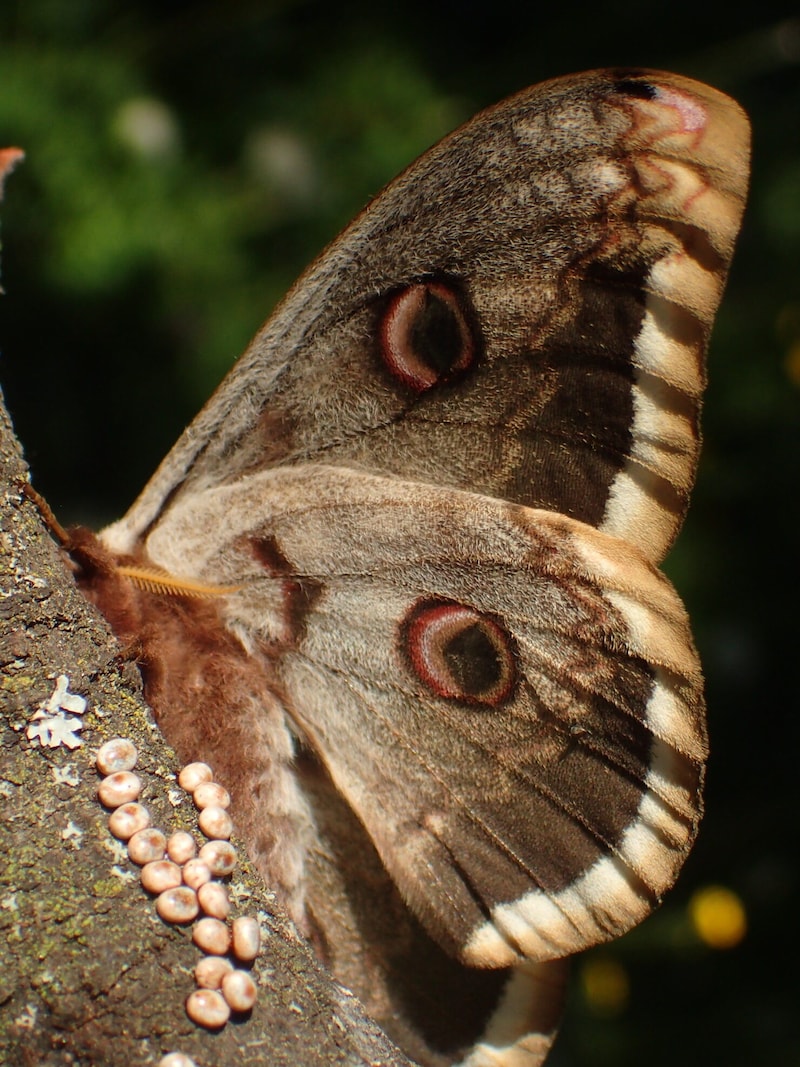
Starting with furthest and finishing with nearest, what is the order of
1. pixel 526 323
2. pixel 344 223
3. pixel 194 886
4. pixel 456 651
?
pixel 344 223, pixel 456 651, pixel 526 323, pixel 194 886

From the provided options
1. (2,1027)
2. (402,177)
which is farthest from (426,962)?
(402,177)

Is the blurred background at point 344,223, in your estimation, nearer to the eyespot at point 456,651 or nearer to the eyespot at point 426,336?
the eyespot at point 426,336

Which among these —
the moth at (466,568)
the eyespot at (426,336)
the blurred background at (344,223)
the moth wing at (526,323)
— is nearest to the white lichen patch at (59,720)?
the moth at (466,568)

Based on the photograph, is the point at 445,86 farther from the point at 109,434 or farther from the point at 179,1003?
the point at 179,1003

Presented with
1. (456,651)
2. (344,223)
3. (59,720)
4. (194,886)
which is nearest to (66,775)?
(59,720)

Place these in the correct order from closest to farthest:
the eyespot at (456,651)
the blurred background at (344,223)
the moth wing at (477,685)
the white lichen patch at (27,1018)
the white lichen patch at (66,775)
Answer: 1. the white lichen patch at (27,1018)
2. the white lichen patch at (66,775)
3. the moth wing at (477,685)
4. the eyespot at (456,651)
5. the blurred background at (344,223)

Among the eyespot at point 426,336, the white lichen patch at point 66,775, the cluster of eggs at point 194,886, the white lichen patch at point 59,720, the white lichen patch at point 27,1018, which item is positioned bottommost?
the white lichen patch at point 27,1018

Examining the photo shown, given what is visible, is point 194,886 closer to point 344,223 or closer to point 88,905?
point 88,905

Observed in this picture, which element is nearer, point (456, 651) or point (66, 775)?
point (66, 775)
